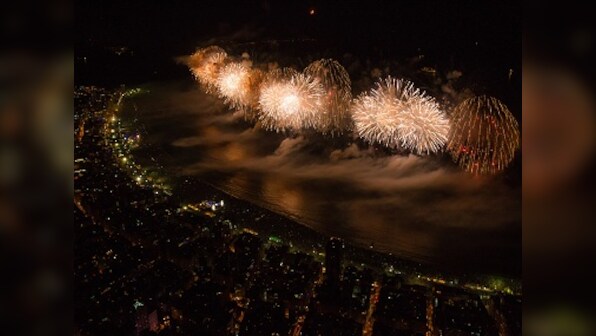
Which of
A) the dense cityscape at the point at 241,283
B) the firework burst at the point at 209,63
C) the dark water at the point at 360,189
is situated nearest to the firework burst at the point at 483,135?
the dark water at the point at 360,189

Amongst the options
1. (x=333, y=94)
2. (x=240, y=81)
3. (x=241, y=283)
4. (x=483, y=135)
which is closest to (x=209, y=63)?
(x=240, y=81)

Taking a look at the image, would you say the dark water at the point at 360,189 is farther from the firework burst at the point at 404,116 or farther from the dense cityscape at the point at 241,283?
the firework burst at the point at 404,116

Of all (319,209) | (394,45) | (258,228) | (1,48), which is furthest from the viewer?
(394,45)

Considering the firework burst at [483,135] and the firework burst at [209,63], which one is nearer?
the firework burst at [483,135]

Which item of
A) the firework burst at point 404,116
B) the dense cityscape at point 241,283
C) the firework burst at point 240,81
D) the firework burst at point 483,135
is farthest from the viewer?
the firework burst at point 240,81

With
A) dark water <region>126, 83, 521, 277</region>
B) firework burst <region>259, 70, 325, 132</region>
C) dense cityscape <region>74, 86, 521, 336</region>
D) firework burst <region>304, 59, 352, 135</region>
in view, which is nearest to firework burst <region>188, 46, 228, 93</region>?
dark water <region>126, 83, 521, 277</region>

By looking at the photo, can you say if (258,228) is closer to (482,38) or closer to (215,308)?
(215,308)

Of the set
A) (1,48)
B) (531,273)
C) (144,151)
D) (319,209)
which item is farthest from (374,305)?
(144,151)
